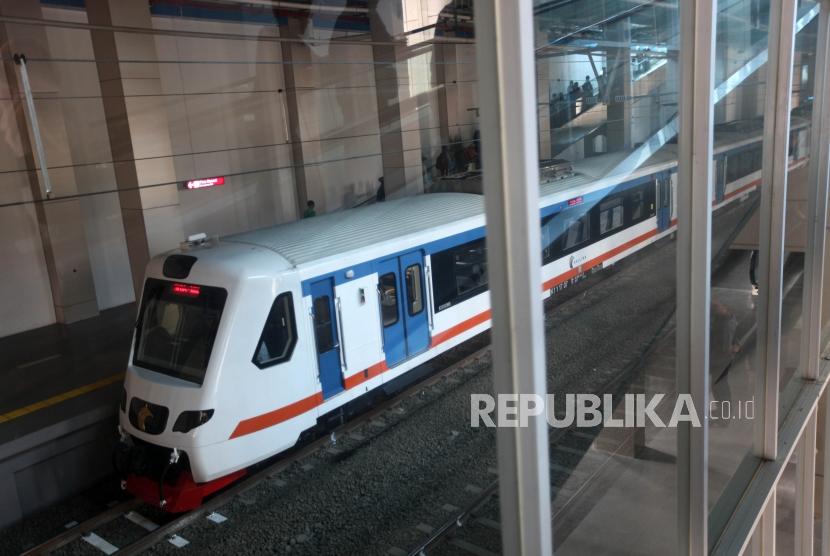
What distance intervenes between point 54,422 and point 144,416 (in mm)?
1423

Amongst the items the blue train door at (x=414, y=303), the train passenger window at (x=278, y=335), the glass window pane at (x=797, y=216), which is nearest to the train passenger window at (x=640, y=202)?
the glass window pane at (x=797, y=216)

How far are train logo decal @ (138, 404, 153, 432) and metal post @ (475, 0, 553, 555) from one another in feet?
14.1

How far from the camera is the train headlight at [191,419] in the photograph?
4.71 m

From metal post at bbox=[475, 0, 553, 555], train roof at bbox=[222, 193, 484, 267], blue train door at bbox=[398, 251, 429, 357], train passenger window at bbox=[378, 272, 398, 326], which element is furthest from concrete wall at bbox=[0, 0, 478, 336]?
metal post at bbox=[475, 0, 553, 555]

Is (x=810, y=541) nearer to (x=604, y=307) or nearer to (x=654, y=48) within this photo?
(x=604, y=307)

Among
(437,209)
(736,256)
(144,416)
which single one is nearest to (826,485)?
(736,256)

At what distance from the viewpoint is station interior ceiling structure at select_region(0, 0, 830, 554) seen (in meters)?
2.12

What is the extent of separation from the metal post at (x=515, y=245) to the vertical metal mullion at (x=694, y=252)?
3.58 ft

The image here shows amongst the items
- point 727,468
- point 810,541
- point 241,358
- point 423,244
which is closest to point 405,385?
point 423,244

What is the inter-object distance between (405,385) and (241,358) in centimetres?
243

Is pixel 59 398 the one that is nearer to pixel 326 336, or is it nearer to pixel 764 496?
pixel 326 336

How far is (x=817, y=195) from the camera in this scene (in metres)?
3.80

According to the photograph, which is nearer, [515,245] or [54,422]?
[515,245]

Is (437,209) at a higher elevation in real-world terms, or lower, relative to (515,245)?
lower
